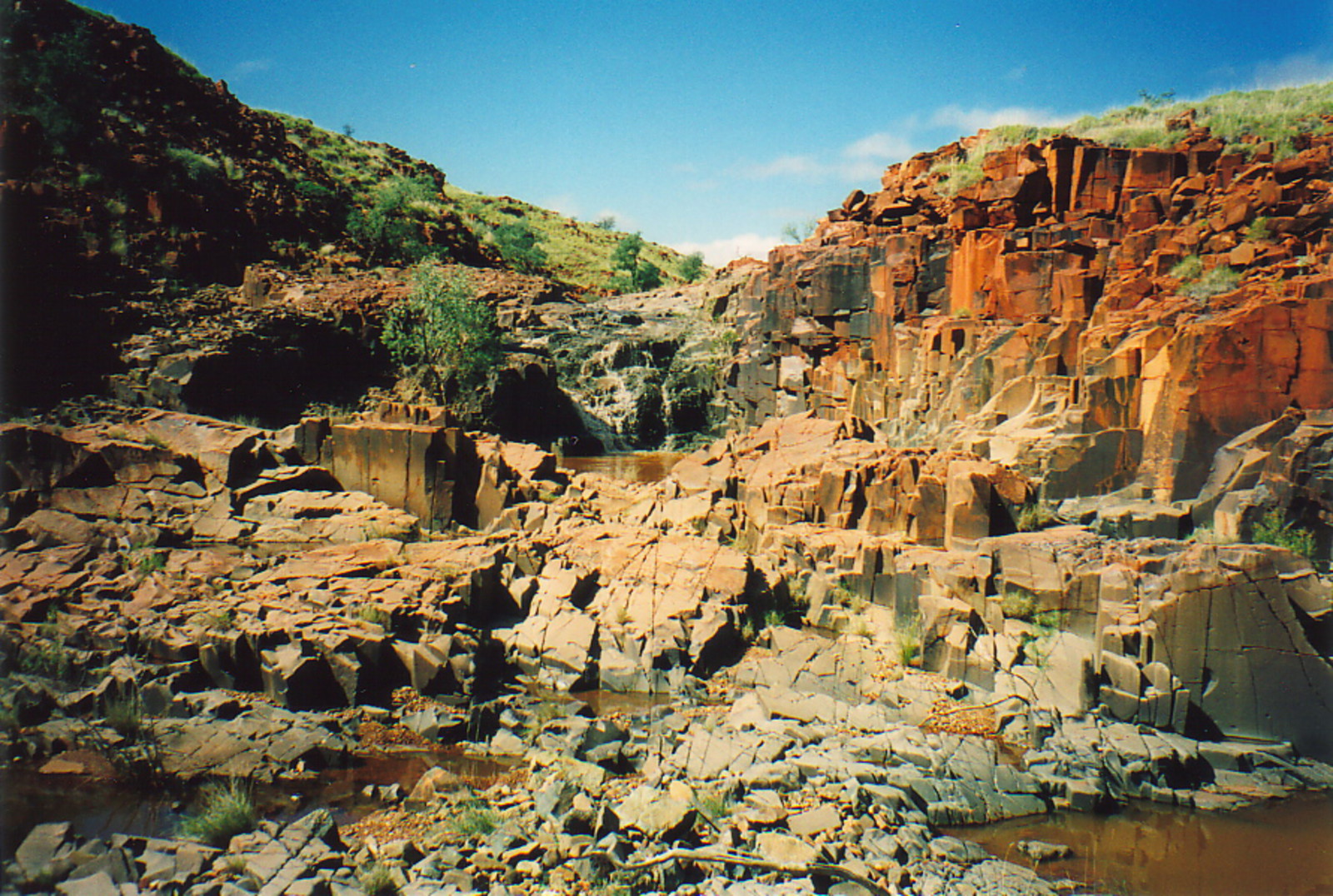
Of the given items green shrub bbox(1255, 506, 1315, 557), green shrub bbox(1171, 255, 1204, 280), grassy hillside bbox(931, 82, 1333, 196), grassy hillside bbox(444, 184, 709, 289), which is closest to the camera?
green shrub bbox(1255, 506, 1315, 557)

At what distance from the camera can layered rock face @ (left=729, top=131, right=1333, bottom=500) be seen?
13.8 meters

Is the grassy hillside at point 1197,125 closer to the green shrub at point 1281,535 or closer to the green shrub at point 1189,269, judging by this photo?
the green shrub at point 1189,269

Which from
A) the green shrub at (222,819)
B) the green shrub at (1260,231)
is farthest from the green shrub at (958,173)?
the green shrub at (222,819)

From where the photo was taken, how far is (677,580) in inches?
543

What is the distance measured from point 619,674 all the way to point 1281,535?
10830 millimetres

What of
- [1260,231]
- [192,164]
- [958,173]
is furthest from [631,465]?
[192,164]

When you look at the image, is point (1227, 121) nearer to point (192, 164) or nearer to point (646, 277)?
point (646, 277)

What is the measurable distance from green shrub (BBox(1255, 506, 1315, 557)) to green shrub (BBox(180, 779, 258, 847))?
48.3 ft

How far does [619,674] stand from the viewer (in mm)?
12031

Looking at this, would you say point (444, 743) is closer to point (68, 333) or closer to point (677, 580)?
point (677, 580)

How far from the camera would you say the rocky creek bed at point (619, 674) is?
25.2ft

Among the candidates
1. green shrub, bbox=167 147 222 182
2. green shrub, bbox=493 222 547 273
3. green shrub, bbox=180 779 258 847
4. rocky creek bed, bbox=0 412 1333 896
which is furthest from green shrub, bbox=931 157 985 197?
green shrub, bbox=167 147 222 182

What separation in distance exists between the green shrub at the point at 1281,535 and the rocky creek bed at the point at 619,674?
1.28 metres

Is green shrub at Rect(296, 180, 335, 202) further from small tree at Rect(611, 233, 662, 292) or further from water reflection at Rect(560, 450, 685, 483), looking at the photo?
water reflection at Rect(560, 450, 685, 483)
